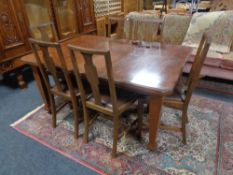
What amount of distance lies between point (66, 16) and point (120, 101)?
2.35 metres

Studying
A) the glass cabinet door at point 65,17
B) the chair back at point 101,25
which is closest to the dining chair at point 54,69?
the glass cabinet door at point 65,17

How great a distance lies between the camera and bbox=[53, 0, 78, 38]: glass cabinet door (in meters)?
3.02

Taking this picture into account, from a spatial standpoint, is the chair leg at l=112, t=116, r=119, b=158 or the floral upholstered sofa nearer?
the chair leg at l=112, t=116, r=119, b=158

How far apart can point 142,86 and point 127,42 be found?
1.02 meters

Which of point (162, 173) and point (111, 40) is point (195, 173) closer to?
point (162, 173)

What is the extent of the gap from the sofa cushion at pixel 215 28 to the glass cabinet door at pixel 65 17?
195 centimetres

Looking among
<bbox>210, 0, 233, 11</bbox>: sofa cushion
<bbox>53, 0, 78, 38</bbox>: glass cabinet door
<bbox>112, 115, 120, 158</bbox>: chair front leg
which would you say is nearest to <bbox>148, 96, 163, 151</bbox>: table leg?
<bbox>112, 115, 120, 158</bbox>: chair front leg

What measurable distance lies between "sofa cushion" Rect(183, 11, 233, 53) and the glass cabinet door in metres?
1.95

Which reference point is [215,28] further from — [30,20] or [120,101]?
[30,20]

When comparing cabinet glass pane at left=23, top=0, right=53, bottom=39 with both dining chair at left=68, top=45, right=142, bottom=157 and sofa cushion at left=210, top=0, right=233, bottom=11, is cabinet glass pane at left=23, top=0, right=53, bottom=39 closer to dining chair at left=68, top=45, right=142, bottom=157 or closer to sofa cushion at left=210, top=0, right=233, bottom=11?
dining chair at left=68, top=45, right=142, bottom=157

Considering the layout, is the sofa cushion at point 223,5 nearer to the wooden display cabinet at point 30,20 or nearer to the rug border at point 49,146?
the wooden display cabinet at point 30,20

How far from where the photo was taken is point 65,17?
319cm

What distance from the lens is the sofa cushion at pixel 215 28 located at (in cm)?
243

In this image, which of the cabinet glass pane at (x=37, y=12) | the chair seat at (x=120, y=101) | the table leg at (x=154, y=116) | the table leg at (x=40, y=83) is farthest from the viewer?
the cabinet glass pane at (x=37, y=12)
